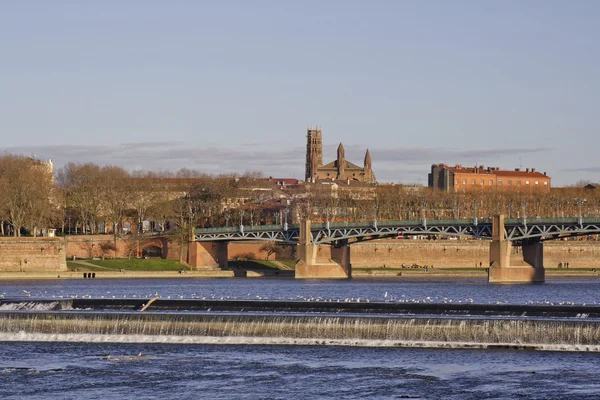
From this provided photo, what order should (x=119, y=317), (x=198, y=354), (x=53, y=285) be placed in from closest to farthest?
(x=198, y=354), (x=119, y=317), (x=53, y=285)

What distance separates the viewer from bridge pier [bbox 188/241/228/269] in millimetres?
127938

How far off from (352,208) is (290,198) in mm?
18596

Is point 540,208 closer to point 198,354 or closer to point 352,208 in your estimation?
point 352,208

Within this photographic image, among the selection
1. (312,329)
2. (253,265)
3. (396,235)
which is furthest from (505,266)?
(312,329)

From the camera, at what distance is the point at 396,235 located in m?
121

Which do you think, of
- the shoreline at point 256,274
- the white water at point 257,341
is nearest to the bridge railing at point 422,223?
the shoreline at point 256,274

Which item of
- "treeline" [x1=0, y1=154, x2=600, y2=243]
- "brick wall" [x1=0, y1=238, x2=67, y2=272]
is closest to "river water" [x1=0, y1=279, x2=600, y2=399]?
"brick wall" [x1=0, y1=238, x2=67, y2=272]

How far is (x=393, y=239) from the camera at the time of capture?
479 ft

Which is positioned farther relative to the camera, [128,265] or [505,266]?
[128,265]

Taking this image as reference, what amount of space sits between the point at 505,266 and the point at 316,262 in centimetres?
1877

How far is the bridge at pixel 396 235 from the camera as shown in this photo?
114188 millimetres

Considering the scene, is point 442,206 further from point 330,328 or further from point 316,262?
point 330,328

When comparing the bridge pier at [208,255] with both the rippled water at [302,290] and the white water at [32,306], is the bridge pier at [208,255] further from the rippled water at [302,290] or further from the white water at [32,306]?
the white water at [32,306]

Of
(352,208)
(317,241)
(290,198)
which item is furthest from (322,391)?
(290,198)
